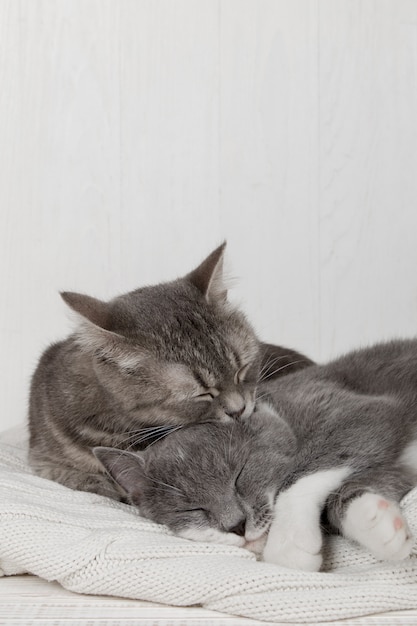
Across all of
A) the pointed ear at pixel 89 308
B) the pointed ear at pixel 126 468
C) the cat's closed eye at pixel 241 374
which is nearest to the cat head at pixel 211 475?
the pointed ear at pixel 126 468

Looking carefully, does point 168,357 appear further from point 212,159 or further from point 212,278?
point 212,159

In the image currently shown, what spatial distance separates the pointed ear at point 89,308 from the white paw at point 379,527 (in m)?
0.70

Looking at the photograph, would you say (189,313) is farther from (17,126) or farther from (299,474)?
(17,126)

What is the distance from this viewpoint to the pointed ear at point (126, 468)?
1774 mm

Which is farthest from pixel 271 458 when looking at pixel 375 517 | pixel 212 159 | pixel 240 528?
pixel 212 159

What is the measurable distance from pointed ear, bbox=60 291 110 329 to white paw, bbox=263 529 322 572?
25.3 inches

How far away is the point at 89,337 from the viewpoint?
1869 millimetres

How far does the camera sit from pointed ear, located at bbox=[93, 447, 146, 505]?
1774mm

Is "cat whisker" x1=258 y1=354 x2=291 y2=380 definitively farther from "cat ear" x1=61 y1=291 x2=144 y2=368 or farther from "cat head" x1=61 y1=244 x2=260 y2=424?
"cat ear" x1=61 y1=291 x2=144 y2=368

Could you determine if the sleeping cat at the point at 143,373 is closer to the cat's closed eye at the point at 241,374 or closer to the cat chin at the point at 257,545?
the cat's closed eye at the point at 241,374

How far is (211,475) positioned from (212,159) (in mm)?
1597

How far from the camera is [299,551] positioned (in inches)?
57.9

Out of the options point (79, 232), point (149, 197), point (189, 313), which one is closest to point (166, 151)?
point (149, 197)

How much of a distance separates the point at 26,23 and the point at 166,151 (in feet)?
2.20
